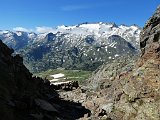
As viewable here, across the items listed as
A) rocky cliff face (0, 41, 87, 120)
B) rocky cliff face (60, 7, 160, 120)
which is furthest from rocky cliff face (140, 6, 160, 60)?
rocky cliff face (0, 41, 87, 120)

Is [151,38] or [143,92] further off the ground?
[151,38]

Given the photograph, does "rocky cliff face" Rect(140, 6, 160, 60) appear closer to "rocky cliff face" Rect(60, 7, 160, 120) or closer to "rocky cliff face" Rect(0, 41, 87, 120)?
"rocky cliff face" Rect(60, 7, 160, 120)

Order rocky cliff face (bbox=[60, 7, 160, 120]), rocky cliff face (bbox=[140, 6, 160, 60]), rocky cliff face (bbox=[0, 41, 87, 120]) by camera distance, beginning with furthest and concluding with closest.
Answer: rocky cliff face (bbox=[140, 6, 160, 60])
rocky cliff face (bbox=[60, 7, 160, 120])
rocky cliff face (bbox=[0, 41, 87, 120])

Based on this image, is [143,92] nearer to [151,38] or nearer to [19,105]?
[151,38]

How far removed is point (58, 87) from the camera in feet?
346

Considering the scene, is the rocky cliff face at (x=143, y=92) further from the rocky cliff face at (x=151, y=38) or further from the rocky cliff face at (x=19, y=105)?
the rocky cliff face at (x=19, y=105)

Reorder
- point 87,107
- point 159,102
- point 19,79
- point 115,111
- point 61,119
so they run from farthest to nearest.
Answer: point 87,107 → point 19,79 → point 115,111 → point 61,119 → point 159,102

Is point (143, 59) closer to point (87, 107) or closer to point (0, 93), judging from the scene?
point (87, 107)

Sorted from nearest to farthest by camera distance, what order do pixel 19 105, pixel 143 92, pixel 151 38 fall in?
pixel 19 105 < pixel 143 92 < pixel 151 38

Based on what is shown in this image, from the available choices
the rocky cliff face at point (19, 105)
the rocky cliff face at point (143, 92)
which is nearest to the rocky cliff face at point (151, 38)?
the rocky cliff face at point (143, 92)

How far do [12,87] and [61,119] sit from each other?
8.77 meters

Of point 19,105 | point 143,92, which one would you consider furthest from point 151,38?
point 19,105

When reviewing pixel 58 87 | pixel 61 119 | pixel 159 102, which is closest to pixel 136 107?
pixel 159 102

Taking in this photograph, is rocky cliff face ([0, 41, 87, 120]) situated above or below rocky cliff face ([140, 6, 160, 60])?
below
